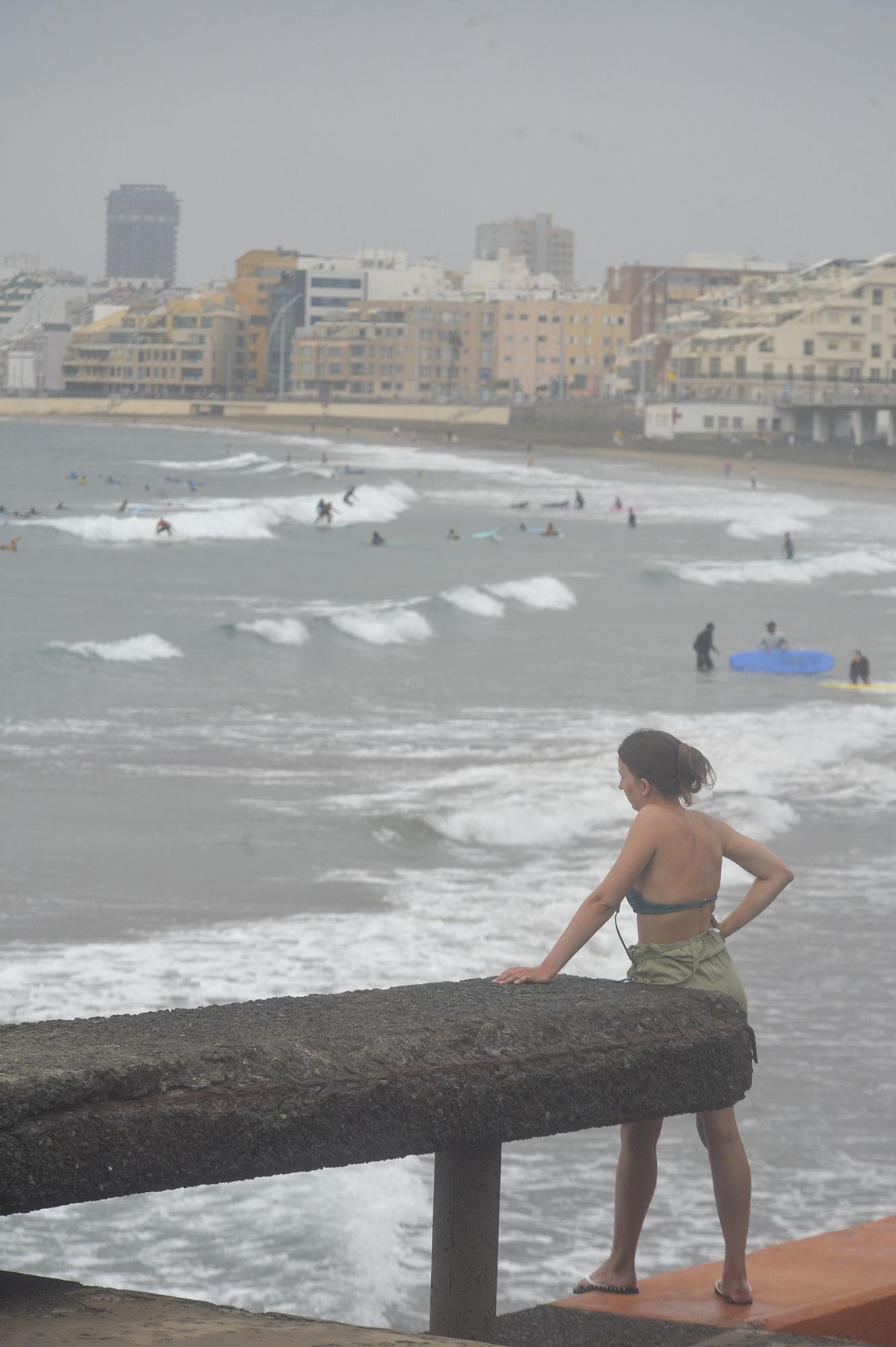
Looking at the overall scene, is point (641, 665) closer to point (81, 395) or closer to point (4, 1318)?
point (4, 1318)

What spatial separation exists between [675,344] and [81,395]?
8075 cm

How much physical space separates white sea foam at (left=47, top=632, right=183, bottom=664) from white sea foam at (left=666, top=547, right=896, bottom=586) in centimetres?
2005

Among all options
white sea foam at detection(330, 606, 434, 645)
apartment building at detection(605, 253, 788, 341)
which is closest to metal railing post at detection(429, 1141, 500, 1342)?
white sea foam at detection(330, 606, 434, 645)

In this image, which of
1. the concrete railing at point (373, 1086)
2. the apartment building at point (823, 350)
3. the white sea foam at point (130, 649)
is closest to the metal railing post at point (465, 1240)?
the concrete railing at point (373, 1086)

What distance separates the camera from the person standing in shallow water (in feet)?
12.6

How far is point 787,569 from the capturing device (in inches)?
1987

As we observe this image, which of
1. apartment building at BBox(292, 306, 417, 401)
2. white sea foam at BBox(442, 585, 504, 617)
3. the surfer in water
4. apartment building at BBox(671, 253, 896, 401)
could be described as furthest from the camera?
apartment building at BBox(292, 306, 417, 401)

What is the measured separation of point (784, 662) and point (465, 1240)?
86.1ft

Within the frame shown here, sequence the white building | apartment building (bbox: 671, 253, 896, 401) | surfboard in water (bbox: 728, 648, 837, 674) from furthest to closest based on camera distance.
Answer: apartment building (bbox: 671, 253, 896, 401) < the white building < surfboard in water (bbox: 728, 648, 837, 674)

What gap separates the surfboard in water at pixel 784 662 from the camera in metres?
28.6

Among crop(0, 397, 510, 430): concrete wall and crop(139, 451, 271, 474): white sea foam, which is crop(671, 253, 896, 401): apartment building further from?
crop(139, 451, 271, 474): white sea foam

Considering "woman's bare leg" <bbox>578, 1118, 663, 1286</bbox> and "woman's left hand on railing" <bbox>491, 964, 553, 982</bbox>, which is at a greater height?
"woman's left hand on railing" <bbox>491, 964, 553, 982</bbox>

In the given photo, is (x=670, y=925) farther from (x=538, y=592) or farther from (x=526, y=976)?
(x=538, y=592)

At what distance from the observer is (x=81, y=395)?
19800cm
